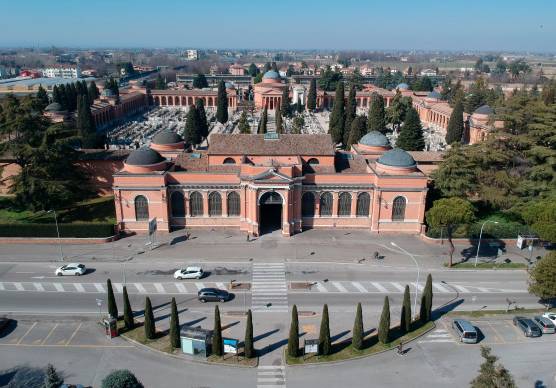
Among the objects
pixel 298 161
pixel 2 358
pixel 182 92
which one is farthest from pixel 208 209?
pixel 182 92

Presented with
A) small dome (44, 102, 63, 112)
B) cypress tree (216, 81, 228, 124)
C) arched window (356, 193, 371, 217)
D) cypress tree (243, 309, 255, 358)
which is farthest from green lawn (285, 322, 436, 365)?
cypress tree (216, 81, 228, 124)

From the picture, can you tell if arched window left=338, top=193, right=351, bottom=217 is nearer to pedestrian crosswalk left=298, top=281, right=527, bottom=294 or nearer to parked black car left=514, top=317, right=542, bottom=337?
pedestrian crosswalk left=298, top=281, right=527, bottom=294

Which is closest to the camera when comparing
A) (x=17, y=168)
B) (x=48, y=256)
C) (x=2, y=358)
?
(x=2, y=358)

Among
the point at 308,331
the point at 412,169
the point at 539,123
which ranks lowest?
the point at 308,331

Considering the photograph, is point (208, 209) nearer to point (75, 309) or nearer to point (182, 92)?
point (75, 309)

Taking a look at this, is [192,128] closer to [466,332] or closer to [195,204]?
[195,204]

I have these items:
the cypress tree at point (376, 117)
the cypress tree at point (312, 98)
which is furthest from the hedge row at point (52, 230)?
the cypress tree at point (312, 98)

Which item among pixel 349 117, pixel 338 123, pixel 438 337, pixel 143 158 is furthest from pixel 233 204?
pixel 338 123
